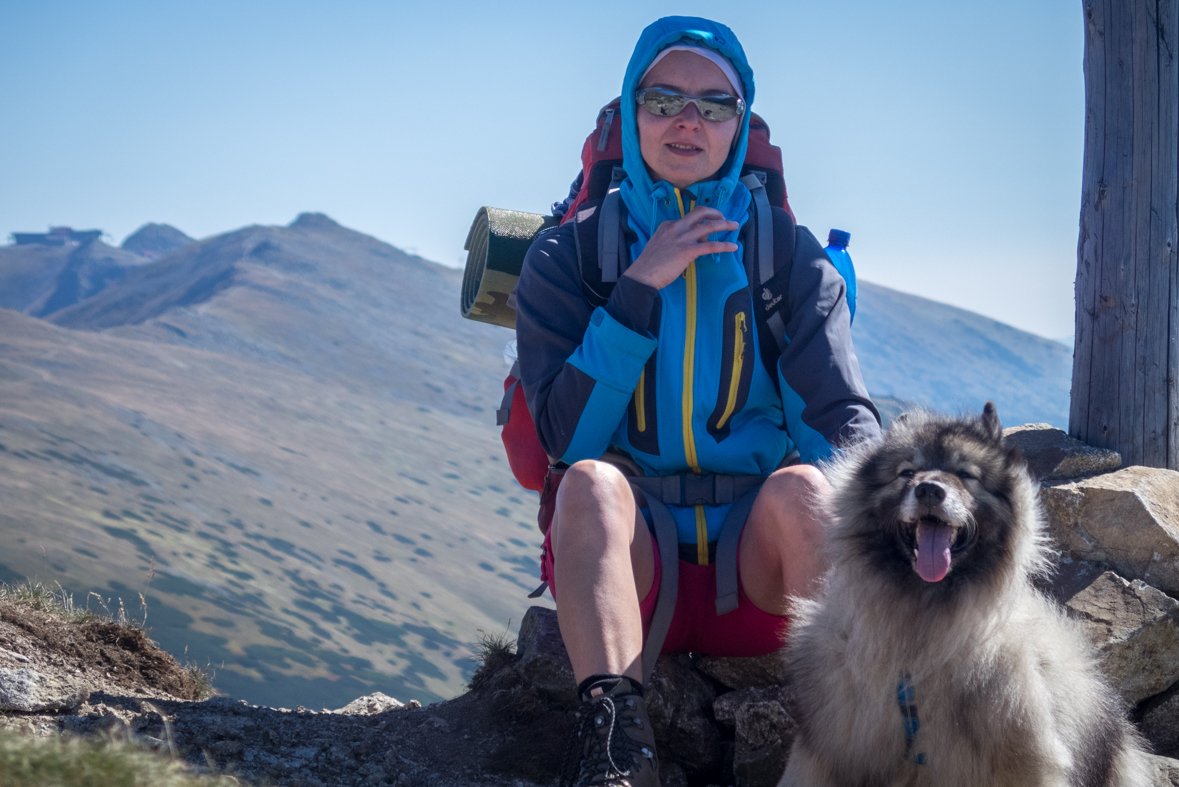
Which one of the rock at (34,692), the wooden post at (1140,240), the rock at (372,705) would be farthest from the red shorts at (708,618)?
the wooden post at (1140,240)

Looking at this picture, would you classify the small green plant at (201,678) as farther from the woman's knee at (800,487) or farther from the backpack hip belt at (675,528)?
the woman's knee at (800,487)

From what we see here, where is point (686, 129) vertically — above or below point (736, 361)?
above

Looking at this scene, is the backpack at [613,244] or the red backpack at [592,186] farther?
the red backpack at [592,186]

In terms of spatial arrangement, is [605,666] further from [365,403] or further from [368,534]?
[365,403]

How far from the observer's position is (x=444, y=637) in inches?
492

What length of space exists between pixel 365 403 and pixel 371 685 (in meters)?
11.9

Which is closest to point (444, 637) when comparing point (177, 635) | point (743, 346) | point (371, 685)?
point (371, 685)

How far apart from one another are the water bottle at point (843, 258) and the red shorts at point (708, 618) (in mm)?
1229

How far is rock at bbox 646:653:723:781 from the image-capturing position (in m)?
3.35

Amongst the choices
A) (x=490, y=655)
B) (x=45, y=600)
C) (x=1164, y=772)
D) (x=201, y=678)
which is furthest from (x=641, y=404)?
(x=45, y=600)

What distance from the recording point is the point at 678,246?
2914 mm

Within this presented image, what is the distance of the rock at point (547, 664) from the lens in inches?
139

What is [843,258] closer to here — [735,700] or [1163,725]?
[735,700]

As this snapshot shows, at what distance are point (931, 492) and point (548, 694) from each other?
2.01 m
